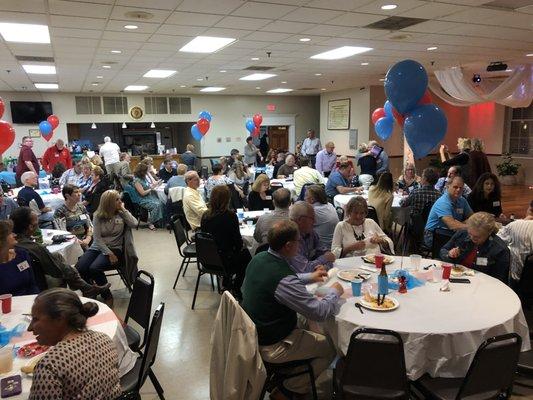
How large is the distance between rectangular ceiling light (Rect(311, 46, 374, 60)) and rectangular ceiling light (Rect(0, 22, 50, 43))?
4041 mm

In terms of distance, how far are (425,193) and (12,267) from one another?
4446 millimetres

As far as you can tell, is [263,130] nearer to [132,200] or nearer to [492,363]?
[132,200]

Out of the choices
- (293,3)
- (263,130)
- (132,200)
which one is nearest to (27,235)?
(293,3)

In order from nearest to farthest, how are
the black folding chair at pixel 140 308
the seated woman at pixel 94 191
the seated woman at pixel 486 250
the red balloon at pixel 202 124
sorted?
the black folding chair at pixel 140 308
the seated woman at pixel 486 250
the seated woman at pixel 94 191
the red balloon at pixel 202 124

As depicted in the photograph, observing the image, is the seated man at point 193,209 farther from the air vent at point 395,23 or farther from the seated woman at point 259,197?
the air vent at point 395,23

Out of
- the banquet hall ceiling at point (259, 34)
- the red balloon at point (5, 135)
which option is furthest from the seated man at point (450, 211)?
the red balloon at point (5, 135)

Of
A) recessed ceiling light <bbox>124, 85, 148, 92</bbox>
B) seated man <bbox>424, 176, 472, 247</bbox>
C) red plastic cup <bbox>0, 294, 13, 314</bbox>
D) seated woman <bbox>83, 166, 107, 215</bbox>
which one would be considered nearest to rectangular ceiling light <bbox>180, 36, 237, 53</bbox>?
seated woman <bbox>83, 166, 107, 215</bbox>

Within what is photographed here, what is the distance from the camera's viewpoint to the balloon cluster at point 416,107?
13.0ft

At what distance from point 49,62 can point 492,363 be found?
7.62 meters

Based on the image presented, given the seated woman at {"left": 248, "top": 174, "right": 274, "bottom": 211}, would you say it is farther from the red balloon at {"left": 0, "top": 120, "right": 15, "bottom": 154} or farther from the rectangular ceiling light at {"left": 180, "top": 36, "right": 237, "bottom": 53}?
the red balloon at {"left": 0, "top": 120, "right": 15, "bottom": 154}

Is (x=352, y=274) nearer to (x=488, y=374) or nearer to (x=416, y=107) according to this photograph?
(x=488, y=374)

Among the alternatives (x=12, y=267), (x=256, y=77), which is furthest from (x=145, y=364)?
(x=256, y=77)

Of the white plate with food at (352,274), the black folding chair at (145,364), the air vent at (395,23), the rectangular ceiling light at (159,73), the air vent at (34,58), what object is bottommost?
the black folding chair at (145,364)

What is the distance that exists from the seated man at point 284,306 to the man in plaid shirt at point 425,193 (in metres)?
2.99
